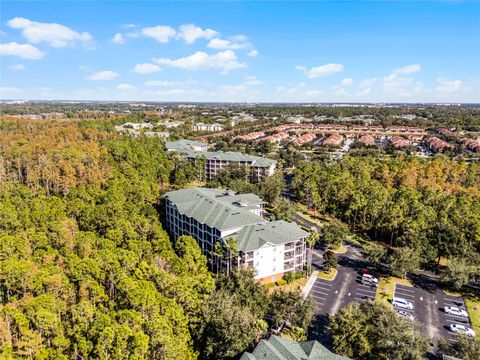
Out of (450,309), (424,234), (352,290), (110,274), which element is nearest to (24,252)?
(110,274)

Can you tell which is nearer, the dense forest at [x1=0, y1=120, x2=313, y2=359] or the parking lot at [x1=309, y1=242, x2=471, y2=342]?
the dense forest at [x1=0, y1=120, x2=313, y2=359]

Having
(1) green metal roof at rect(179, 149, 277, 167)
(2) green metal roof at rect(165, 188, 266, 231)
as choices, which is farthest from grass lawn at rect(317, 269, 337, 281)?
(1) green metal roof at rect(179, 149, 277, 167)

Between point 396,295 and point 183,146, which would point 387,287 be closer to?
point 396,295

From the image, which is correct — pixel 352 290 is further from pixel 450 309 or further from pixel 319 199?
pixel 319 199

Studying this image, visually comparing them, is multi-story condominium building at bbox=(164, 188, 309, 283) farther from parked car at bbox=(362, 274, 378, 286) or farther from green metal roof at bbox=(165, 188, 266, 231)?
parked car at bbox=(362, 274, 378, 286)

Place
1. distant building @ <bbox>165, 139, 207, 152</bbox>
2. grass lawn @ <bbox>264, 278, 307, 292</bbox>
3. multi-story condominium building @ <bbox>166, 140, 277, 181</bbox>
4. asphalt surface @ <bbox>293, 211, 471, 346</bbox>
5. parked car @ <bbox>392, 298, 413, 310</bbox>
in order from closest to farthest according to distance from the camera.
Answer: asphalt surface @ <bbox>293, 211, 471, 346</bbox>, parked car @ <bbox>392, 298, 413, 310</bbox>, grass lawn @ <bbox>264, 278, 307, 292</bbox>, multi-story condominium building @ <bbox>166, 140, 277, 181</bbox>, distant building @ <bbox>165, 139, 207, 152</bbox>

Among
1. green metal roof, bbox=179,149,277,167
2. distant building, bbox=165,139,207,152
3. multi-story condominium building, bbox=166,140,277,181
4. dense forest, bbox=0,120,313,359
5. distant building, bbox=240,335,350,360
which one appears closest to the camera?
distant building, bbox=240,335,350,360

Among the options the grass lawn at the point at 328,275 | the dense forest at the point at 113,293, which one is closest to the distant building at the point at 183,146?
the dense forest at the point at 113,293

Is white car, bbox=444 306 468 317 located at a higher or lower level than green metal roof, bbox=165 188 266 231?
lower

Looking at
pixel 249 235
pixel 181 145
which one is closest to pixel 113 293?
pixel 249 235

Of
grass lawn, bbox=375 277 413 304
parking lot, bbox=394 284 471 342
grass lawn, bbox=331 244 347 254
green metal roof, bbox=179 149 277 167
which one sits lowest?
parking lot, bbox=394 284 471 342
